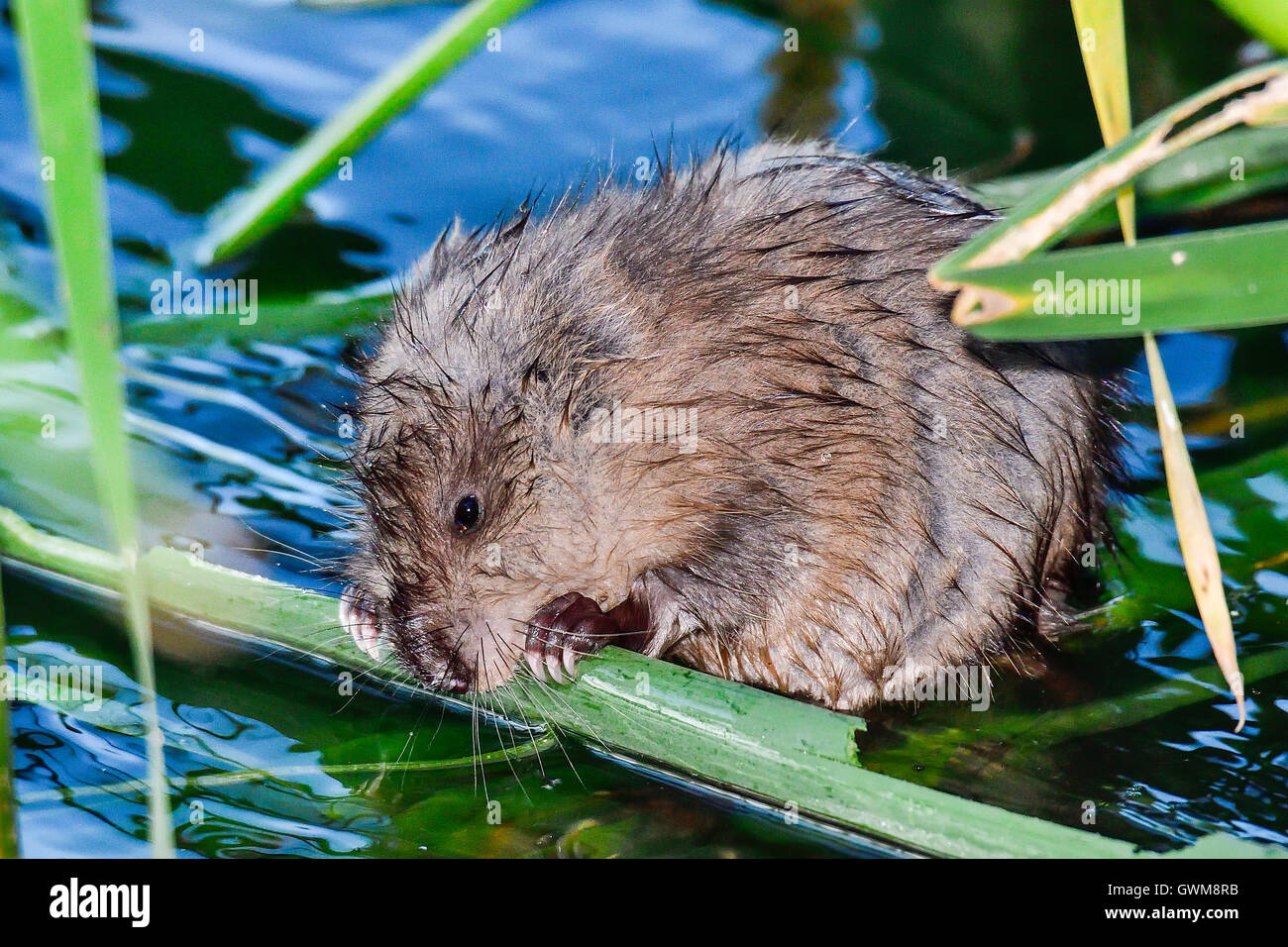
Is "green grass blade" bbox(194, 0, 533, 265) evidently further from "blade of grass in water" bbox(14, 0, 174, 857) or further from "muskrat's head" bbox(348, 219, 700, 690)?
"blade of grass in water" bbox(14, 0, 174, 857)

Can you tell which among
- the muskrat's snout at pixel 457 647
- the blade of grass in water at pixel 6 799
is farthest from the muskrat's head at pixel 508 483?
the blade of grass in water at pixel 6 799

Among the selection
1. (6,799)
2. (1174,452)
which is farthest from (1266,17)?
(6,799)

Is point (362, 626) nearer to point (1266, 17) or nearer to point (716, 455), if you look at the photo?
point (716, 455)

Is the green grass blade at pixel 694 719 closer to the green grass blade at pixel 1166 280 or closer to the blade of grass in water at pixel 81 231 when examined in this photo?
the green grass blade at pixel 1166 280

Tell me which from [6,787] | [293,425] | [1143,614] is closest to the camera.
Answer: [6,787]

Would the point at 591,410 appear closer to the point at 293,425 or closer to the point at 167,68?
the point at 293,425

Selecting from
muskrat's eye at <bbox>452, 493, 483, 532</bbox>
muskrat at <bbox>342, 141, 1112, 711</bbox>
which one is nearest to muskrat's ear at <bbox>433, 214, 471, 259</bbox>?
muskrat at <bbox>342, 141, 1112, 711</bbox>

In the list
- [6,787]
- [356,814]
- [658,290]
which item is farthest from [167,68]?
[6,787]
